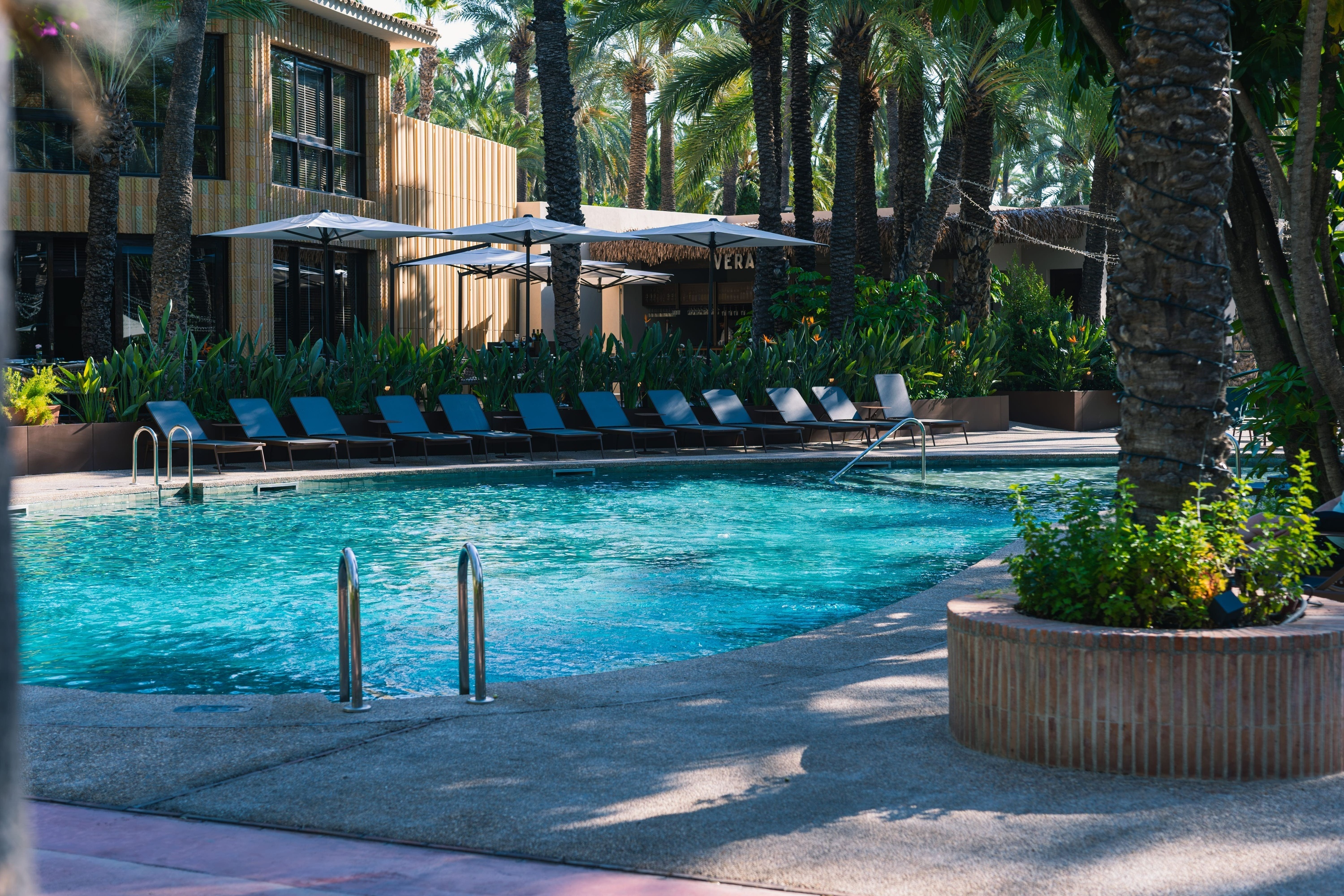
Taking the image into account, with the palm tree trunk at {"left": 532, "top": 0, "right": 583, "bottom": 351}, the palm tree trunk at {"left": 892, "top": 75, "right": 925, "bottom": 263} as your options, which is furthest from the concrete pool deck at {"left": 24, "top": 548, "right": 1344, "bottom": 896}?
the palm tree trunk at {"left": 892, "top": 75, "right": 925, "bottom": 263}

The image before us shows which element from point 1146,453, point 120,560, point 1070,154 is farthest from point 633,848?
point 1070,154

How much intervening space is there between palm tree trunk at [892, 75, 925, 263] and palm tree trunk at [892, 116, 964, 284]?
0.54 ft

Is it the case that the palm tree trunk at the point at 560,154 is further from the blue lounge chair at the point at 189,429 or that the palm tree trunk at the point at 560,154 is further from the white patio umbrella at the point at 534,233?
the blue lounge chair at the point at 189,429

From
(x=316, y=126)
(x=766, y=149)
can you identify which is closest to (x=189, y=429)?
(x=316, y=126)

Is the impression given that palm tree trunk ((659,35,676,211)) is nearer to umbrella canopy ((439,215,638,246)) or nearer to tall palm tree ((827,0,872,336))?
tall palm tree ((827,0,872,336))

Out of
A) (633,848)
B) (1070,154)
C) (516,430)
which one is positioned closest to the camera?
(633,848)

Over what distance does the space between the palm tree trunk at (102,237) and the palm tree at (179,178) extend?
1.07m

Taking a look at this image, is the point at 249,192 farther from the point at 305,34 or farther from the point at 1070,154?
the point at 1070,154

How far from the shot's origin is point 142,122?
20562 mm

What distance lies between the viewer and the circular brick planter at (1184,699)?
3.63 meters

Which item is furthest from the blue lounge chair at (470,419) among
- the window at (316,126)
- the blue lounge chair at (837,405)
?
the window at (316,126)

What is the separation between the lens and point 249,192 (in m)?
20.9

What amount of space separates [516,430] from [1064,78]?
439 inches

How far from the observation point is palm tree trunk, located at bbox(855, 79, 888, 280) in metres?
23.6
